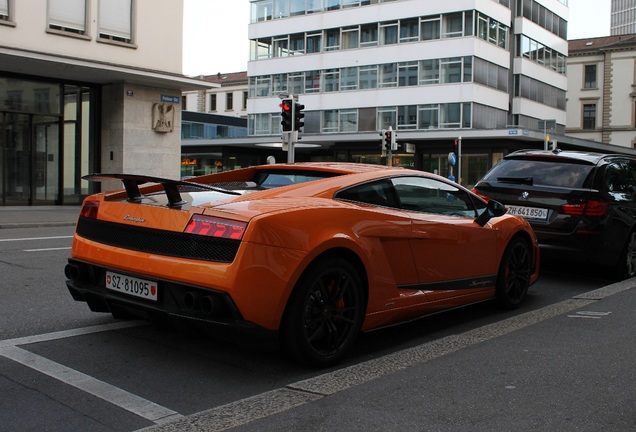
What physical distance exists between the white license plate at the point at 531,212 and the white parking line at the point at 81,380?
534 cm

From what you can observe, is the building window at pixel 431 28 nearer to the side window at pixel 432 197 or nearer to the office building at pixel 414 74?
the office building at pixel 414 74

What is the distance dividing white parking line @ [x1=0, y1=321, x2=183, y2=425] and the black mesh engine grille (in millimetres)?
841

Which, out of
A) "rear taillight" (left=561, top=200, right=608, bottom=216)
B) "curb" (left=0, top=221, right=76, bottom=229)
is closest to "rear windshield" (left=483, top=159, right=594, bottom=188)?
"rear taillight" (left=561, top=200, right=608, bottom=216)

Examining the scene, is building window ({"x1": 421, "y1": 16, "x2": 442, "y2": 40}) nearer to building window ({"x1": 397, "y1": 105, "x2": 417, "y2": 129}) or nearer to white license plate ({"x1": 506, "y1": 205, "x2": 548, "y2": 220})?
building window ({"x1": 397, "y1": 105, "x2": 417, "y2": 129})

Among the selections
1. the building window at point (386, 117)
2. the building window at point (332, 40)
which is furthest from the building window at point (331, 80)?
the building window at point (386, 117)

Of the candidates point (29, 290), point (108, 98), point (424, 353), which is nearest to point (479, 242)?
point (424, 353)

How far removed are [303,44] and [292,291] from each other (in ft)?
168

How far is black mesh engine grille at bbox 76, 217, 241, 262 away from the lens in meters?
4.09

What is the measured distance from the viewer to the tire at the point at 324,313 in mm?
4246

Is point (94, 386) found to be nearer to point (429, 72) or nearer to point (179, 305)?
point (179, 305)

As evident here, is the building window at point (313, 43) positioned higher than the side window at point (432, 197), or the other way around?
the building window at point (313, 43)

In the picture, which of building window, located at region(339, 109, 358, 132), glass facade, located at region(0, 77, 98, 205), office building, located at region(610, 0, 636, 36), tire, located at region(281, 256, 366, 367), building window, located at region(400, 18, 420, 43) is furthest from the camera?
office building, located at region(610, 0, 636, 36)

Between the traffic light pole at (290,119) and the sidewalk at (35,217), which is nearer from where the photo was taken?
the sidewalk at (35,217)

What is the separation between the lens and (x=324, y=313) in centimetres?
443
